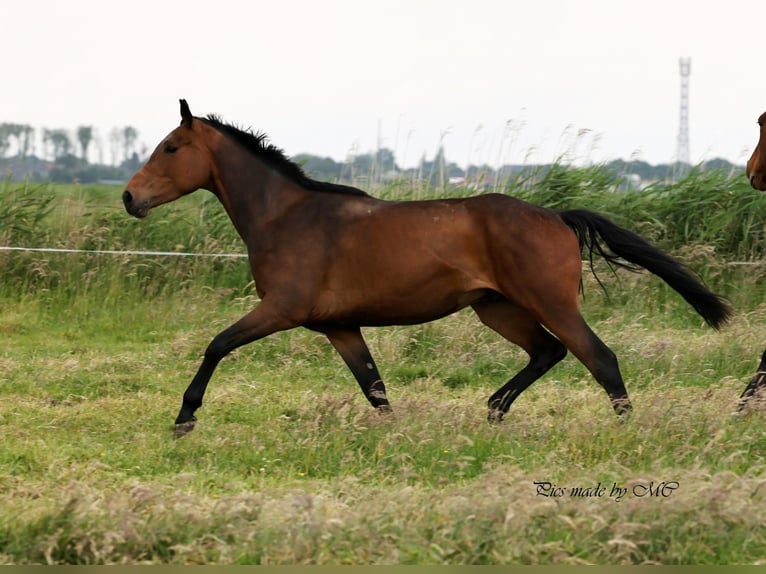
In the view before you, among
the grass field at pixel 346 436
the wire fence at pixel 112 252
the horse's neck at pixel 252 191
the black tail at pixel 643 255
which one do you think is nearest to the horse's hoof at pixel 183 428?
the grass field at pixel 346 436

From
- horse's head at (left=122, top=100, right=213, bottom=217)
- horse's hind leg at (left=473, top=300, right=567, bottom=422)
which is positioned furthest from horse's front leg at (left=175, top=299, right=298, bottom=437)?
horse's hind leg at (left=473, top=300, right=567, bottom=422)

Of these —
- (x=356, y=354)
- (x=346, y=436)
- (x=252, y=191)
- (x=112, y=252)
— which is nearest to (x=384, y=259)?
(x=356, y=354)

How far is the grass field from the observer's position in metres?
4.04

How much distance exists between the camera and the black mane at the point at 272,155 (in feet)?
21.9

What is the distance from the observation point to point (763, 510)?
4215 millimetres

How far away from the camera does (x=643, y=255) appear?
259 inches

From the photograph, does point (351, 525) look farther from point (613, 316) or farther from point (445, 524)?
point (613, 316)

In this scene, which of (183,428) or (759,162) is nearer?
(183,428)

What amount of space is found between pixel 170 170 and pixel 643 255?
280 cm

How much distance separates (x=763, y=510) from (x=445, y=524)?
1.19 meters

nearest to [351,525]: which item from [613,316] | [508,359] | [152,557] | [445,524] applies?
[445,524]

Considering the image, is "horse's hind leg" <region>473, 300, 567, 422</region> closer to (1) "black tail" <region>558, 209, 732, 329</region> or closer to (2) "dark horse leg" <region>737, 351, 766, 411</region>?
(1) "black tail" <region>558, 209, 732, 329</region>

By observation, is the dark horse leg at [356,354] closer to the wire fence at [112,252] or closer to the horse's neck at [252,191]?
the horse's neck at [252,191]

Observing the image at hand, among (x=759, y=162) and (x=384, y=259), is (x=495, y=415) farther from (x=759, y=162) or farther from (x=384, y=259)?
(x=759, y=162)
